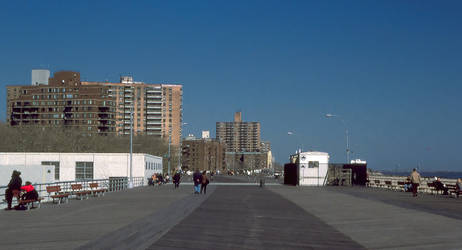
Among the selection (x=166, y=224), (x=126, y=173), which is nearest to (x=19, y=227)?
(x=166, y=224)

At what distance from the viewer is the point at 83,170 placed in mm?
70500

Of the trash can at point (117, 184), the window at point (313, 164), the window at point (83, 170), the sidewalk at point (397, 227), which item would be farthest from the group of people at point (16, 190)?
the window at point (83, 170)

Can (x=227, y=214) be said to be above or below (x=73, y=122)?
below

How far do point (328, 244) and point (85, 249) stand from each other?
5.65 metres

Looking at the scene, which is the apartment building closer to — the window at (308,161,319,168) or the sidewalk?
the window at (308,161,319,168)

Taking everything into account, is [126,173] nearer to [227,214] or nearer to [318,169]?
[318,169]

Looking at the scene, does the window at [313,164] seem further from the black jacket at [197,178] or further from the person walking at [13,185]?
the person walking at [13,185]

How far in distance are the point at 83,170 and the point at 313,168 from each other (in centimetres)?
2665

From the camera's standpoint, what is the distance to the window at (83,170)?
7016cm

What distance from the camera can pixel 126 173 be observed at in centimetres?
7100

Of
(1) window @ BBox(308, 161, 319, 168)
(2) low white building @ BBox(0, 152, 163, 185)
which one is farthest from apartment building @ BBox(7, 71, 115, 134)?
(1) window @ BBox(308, 161, 319, 168)

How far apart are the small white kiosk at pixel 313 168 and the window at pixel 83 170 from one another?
24401 mm

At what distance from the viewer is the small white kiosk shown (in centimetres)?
6291

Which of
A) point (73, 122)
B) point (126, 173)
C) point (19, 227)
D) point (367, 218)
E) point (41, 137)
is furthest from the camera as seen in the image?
point (73, 122)
